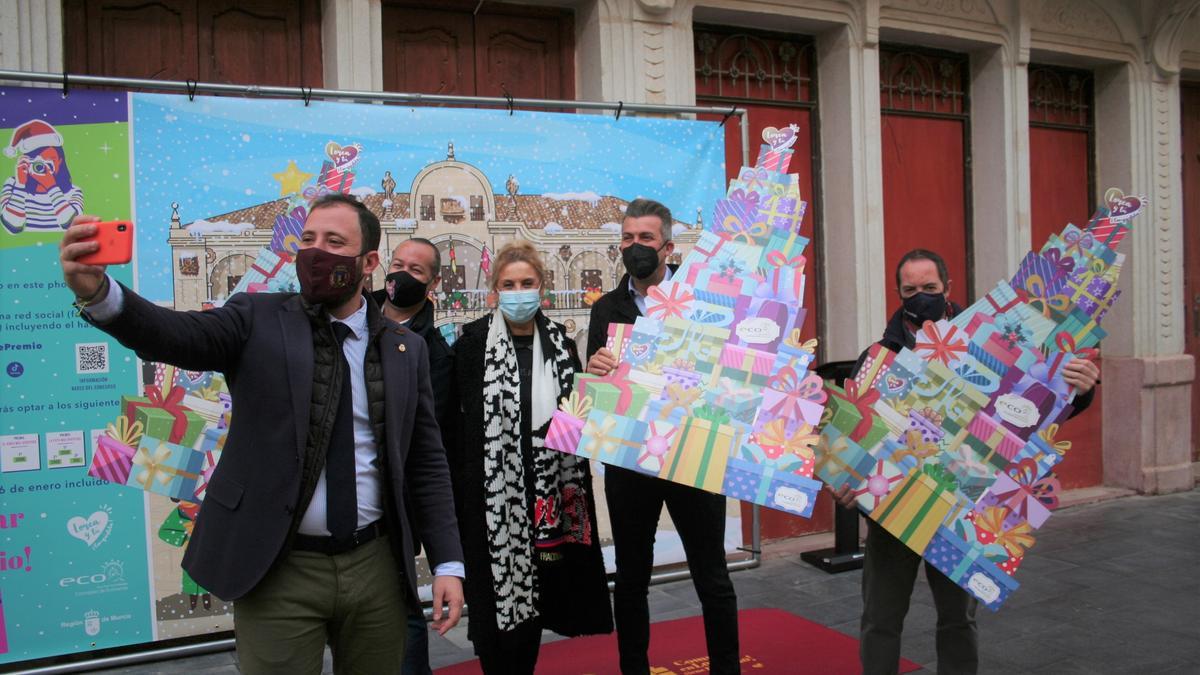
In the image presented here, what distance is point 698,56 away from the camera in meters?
6.21

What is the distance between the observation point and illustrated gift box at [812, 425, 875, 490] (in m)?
3.11

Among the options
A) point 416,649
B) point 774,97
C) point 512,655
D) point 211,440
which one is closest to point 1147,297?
point 774,97

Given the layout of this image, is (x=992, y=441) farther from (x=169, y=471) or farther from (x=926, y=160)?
(x=926, y=160)

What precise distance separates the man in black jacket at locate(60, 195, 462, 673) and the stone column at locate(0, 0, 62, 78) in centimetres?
277

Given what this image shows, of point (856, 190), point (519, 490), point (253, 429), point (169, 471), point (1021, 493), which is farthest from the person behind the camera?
point (856, 190)

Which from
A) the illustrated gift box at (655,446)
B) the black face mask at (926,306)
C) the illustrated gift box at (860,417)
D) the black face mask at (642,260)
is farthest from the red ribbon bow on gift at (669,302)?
the black face mask at (926,306)

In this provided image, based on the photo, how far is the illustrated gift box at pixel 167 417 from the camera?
374 centimetres

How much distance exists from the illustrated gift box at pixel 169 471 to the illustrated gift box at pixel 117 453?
0.04 meters

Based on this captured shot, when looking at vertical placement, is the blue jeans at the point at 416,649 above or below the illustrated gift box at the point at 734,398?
below

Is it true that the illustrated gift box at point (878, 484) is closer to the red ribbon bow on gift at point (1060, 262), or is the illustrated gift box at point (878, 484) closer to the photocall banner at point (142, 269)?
the red ribbon bow on gift at point (1060, 262)

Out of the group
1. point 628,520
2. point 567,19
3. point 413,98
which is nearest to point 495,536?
point 628,520

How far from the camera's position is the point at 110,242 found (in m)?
1.74

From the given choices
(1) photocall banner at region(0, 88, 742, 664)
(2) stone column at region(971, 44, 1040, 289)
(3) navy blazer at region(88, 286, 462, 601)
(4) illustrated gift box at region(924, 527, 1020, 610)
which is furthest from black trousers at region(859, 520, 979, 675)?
(2) stone column at region(971, 44, 1040, 289)

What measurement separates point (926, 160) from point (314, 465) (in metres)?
6.13
